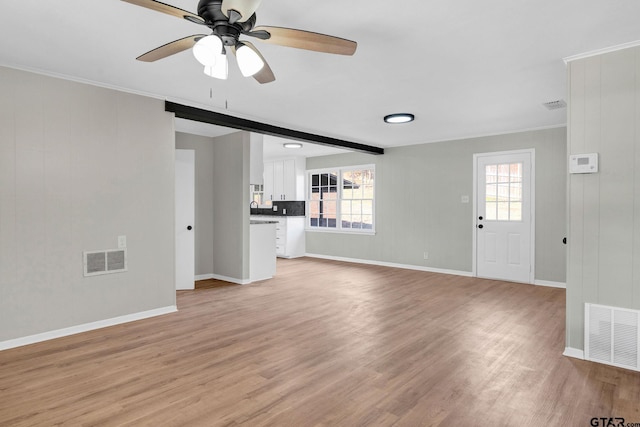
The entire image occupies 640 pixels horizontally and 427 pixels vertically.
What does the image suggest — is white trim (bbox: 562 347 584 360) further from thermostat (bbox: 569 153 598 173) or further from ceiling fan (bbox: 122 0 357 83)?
ceiling fan (bbox: 122 0 357 83)

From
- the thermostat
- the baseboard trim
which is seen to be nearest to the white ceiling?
the thermostat

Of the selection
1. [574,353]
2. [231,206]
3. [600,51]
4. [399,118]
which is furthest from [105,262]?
[600,51]

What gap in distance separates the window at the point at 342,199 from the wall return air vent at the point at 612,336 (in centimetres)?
503

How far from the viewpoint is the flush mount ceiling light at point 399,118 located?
192 inches

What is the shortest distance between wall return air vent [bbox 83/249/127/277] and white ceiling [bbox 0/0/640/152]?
1690 mm

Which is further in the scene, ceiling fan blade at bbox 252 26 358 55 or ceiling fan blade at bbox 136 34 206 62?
ceiling fan blade at bbox 136 34 206 62

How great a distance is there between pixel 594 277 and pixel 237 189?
4.58 meters

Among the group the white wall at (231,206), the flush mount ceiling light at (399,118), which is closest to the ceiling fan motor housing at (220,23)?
the flush mount ceiling light at (399,118)

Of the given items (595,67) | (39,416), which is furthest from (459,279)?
(39,416)

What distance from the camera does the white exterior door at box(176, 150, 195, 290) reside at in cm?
527

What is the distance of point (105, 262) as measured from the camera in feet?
12.1

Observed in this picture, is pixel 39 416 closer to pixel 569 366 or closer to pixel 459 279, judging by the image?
pixel 569 366

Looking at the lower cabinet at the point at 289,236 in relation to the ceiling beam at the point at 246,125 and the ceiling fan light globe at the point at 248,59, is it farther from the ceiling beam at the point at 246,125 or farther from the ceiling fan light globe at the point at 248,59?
the ceiling fan light globe at the point at 248,59

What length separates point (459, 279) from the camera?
6.15 m
